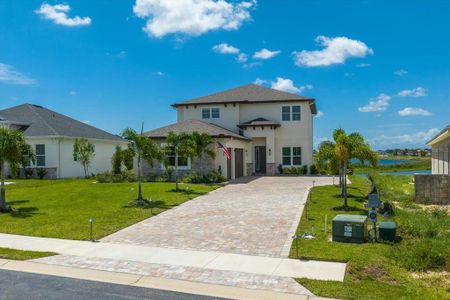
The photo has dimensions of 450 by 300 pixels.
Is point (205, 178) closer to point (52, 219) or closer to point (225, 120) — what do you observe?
point (225, 120)

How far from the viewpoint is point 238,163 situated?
1219 inches

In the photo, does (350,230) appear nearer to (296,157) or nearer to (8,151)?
(8,151)

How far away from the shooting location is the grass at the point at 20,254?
9117mm

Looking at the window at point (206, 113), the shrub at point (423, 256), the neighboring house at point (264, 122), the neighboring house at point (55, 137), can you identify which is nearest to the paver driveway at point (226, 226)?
the shrub at point (423, 256)

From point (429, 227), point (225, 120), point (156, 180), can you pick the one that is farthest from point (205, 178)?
point (429, 227)

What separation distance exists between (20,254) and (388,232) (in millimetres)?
9591

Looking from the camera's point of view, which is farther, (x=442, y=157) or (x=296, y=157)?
(x=296, y=157)

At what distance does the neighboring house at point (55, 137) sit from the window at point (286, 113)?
1715cm

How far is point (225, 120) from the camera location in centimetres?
3578

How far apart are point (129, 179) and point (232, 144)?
819 centimetres

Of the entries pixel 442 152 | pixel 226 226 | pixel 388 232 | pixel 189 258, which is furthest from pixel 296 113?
pixel 189 258

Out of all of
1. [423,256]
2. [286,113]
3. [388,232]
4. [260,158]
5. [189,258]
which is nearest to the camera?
[423,256]

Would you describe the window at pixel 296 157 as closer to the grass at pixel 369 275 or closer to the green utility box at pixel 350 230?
the grass at pixel 369 275

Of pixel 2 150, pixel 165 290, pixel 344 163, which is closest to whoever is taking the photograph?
pixel 165 290
